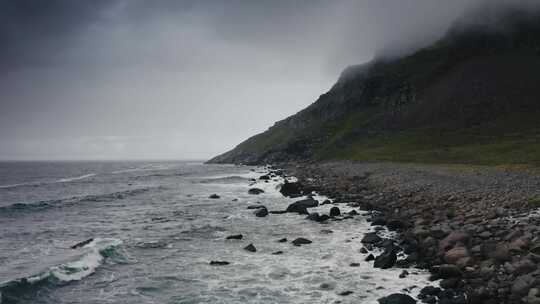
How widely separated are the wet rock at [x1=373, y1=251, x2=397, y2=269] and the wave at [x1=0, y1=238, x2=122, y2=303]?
18821 millimetres

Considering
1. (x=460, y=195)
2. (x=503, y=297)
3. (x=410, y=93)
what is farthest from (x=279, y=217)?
(x=410, y=93)

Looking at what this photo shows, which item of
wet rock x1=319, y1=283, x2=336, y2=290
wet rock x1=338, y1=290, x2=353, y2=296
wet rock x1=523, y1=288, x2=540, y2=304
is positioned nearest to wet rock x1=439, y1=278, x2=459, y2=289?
wet rock x1=523, y1=288, x2=540, y2=304

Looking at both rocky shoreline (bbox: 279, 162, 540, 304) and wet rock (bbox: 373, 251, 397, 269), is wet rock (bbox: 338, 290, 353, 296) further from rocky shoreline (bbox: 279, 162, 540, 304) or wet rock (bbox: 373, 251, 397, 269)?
wet rock (bbox: 373, 251, 397, 269)

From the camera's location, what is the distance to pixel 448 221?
29.8 m

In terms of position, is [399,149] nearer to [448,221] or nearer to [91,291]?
[448,221]

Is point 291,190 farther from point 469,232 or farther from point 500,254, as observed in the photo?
point 500,254

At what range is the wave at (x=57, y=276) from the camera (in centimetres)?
2300

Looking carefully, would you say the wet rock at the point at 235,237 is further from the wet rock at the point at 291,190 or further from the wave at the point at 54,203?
the wave at the point at 54,203

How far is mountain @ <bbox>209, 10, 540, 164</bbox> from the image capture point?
365 feet

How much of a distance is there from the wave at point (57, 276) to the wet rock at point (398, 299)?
18930 millimetres

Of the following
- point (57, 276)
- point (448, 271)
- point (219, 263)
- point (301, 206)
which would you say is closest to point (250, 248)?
point (219, 263)

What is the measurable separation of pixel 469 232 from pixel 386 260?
583cm

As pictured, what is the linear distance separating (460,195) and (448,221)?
29.7 feet

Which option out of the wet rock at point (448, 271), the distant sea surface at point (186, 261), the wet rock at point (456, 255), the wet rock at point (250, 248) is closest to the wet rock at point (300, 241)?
the distant sea surface at point (186, 261)
